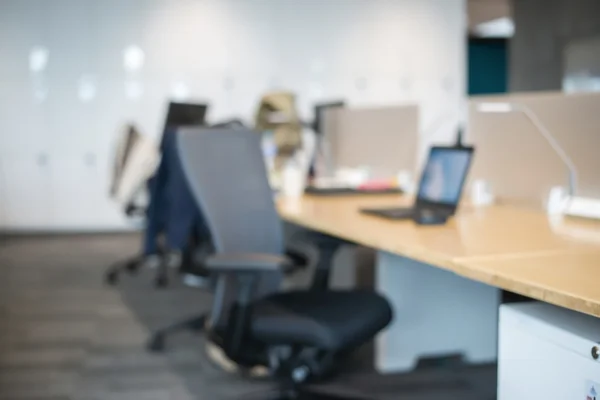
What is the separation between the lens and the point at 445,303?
123 inches

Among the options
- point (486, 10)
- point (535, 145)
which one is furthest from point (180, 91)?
point (535, 145)

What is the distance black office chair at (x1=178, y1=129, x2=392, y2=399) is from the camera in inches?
82.2

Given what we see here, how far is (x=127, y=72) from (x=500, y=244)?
230 inches

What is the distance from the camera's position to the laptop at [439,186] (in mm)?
2570

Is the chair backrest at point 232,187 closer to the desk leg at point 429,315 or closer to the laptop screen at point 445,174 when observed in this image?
the laptop screen at point 445,174

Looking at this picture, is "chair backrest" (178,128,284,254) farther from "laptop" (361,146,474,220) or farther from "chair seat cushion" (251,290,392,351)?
"laptop" (361,146,474,220)

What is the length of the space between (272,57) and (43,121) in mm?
2370

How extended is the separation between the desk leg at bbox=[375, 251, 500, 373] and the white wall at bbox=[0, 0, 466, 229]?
4.58 meters

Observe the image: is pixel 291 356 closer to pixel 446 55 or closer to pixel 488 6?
pixel 446 55

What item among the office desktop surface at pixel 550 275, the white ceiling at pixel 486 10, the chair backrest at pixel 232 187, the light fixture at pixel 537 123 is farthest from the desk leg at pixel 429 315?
the white ceiling at pixel 486 10

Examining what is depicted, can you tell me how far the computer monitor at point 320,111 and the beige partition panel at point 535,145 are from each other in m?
1.14

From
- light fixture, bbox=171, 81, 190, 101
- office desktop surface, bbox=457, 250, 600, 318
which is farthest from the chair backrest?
light fixture, bbox=171, 81, 190, 101

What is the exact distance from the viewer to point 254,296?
7.15 ft

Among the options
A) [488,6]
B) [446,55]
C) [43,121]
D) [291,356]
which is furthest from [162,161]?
[488,6]
